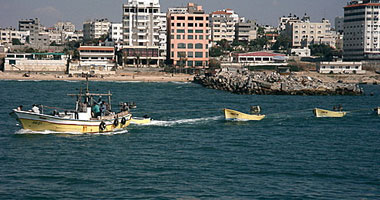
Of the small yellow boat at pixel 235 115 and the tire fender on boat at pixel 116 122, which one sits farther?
the small yellow boat at pixel 235 115

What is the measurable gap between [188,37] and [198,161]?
369 ft

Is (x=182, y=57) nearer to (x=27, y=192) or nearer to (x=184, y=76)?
(x=184, y=76)

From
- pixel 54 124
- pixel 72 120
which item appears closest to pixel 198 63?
pixel 72 120

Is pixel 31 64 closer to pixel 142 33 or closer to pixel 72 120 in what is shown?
pixel 142 33

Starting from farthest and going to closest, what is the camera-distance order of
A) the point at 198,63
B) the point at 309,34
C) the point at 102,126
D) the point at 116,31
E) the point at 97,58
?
the point at 309,34 < the point at 116,31 < the point at 97,58 < the point at 198,63 < the point at 102,126

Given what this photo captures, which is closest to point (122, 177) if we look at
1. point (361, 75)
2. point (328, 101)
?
point (328, 101)

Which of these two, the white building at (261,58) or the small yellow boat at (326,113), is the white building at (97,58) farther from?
the small yellow boat at (326,113)

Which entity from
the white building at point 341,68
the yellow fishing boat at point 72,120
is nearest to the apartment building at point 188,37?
the white building at point 341,68

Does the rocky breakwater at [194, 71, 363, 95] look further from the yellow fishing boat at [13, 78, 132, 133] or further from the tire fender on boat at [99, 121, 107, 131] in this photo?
the tire fender on boat at [99, 121, 107, 131]

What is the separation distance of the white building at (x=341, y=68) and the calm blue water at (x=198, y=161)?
318 feet

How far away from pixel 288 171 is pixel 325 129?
18.5m

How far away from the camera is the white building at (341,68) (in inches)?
5753

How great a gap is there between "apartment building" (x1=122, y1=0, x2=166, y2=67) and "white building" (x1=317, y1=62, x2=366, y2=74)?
43.5 metres

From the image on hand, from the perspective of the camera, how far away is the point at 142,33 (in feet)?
490
